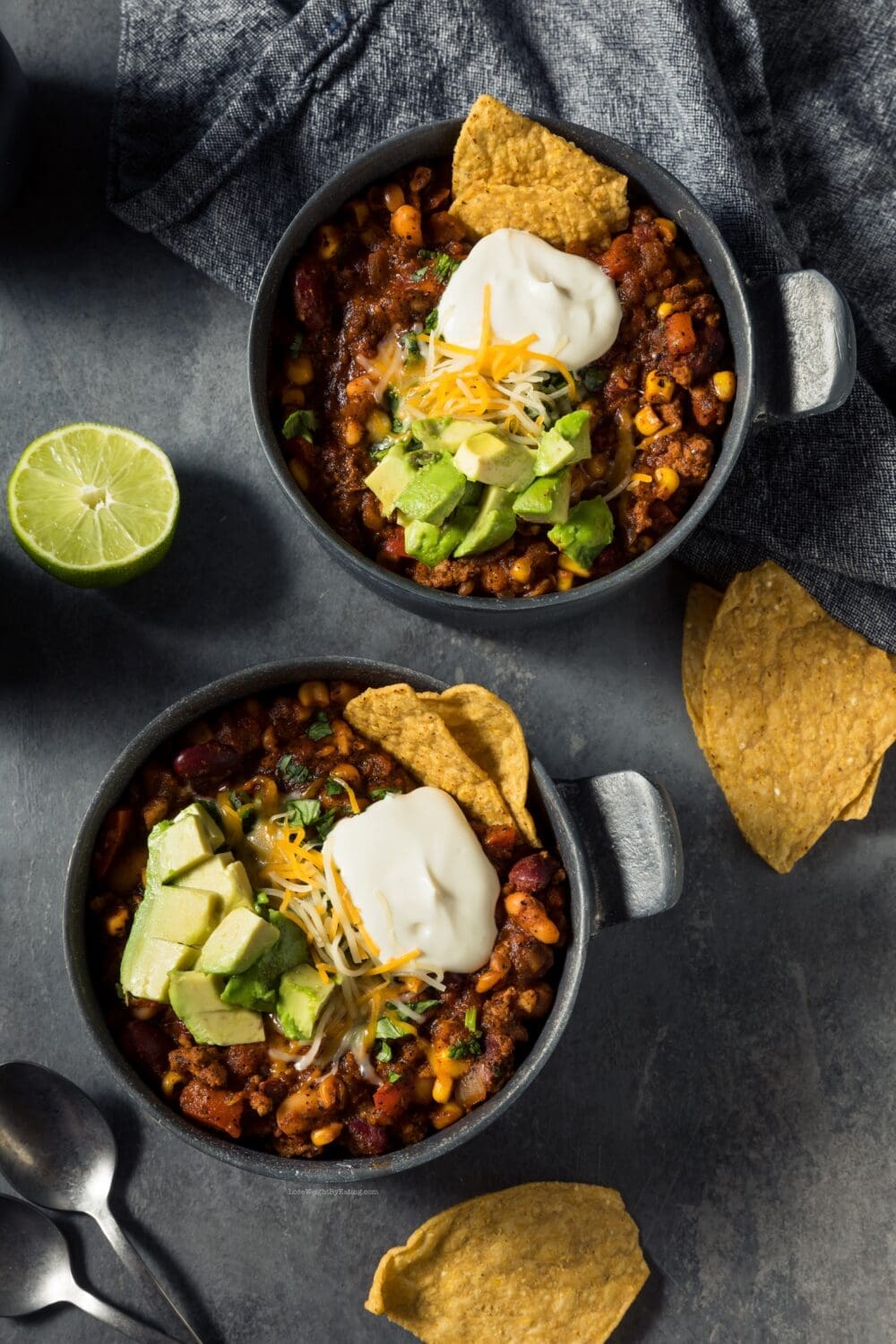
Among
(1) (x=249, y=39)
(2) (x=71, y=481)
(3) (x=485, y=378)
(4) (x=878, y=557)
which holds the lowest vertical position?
(2) (x=71, y=481)

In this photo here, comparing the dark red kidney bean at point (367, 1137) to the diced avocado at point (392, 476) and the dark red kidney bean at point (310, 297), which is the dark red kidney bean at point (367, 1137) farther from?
the dark red kidney bean at point (310, 297)

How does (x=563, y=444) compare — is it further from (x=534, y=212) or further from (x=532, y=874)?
(x=532, y=874)

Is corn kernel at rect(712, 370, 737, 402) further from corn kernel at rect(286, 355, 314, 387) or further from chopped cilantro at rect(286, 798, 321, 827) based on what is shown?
chopped cilantro at rect(286, 798, 321, 827)

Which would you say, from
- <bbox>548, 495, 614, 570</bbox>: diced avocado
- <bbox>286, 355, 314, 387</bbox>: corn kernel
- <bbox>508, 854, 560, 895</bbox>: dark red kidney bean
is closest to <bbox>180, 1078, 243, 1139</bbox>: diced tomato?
<bbox>508, 854, 560, 895</bbox>: dark red kidney bean

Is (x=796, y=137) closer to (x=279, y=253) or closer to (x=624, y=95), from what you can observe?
(x=624, y=95)

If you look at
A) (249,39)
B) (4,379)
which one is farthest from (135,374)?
(249,39)

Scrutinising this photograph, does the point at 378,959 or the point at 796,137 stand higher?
the point at 796,137

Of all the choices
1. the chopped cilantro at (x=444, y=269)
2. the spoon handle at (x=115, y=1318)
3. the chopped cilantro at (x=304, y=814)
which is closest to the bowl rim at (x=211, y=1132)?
the chopped cilantro at (x=304, y=814)
